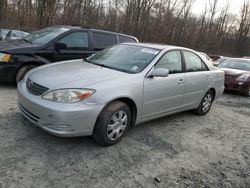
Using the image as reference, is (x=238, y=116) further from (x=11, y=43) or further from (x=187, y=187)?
(x=11, y=43)

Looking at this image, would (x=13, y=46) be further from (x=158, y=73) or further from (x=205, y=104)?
(x=205, y=104)

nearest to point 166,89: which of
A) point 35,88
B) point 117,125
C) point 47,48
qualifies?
point 117,125

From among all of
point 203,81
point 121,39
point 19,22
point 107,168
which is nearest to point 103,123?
point 107,168

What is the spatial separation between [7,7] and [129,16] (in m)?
13.6

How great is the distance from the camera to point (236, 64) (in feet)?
33.1

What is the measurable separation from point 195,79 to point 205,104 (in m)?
1.01

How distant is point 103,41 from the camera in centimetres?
712

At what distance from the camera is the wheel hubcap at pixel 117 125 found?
142 inches

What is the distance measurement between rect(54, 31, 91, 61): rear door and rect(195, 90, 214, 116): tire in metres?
3.19

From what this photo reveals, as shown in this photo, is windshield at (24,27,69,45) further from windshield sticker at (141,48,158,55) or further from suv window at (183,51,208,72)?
suv window at (183,51,208,72)

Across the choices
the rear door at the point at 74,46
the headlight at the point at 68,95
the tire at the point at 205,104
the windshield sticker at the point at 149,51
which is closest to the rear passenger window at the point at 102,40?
the rear door at the point at 74,46

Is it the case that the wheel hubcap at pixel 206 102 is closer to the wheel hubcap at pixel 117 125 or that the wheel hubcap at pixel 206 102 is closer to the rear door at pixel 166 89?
the rear door at pixel 166 89

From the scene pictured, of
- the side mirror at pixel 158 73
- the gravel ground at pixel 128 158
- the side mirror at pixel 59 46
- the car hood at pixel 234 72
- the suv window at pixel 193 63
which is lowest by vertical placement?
the gravel ground at pixel 128 158

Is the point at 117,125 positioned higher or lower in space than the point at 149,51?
lower
